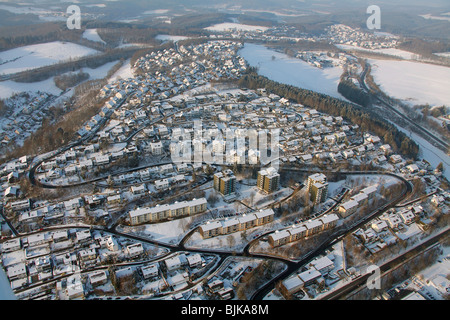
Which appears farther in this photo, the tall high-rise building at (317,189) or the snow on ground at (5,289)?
the tall high-rise building at (317,189)

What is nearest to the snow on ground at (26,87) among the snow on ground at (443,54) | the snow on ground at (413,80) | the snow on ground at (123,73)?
the snow on ground at (123,73)

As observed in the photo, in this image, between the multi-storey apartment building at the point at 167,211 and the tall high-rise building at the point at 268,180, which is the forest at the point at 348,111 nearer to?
the tall high-rise building at the point at 268,180

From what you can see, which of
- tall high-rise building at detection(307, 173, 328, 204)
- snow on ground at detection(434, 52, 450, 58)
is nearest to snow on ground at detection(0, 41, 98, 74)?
tall high-rise building at detection(307, 173, 328, 204)

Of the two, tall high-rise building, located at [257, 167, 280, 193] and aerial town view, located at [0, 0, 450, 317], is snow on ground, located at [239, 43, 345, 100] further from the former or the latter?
tall high-rise building, located at [257, 167, 280, 193]

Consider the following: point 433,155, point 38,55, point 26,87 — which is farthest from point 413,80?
point 38,55

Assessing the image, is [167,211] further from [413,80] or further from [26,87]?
[413,80]
